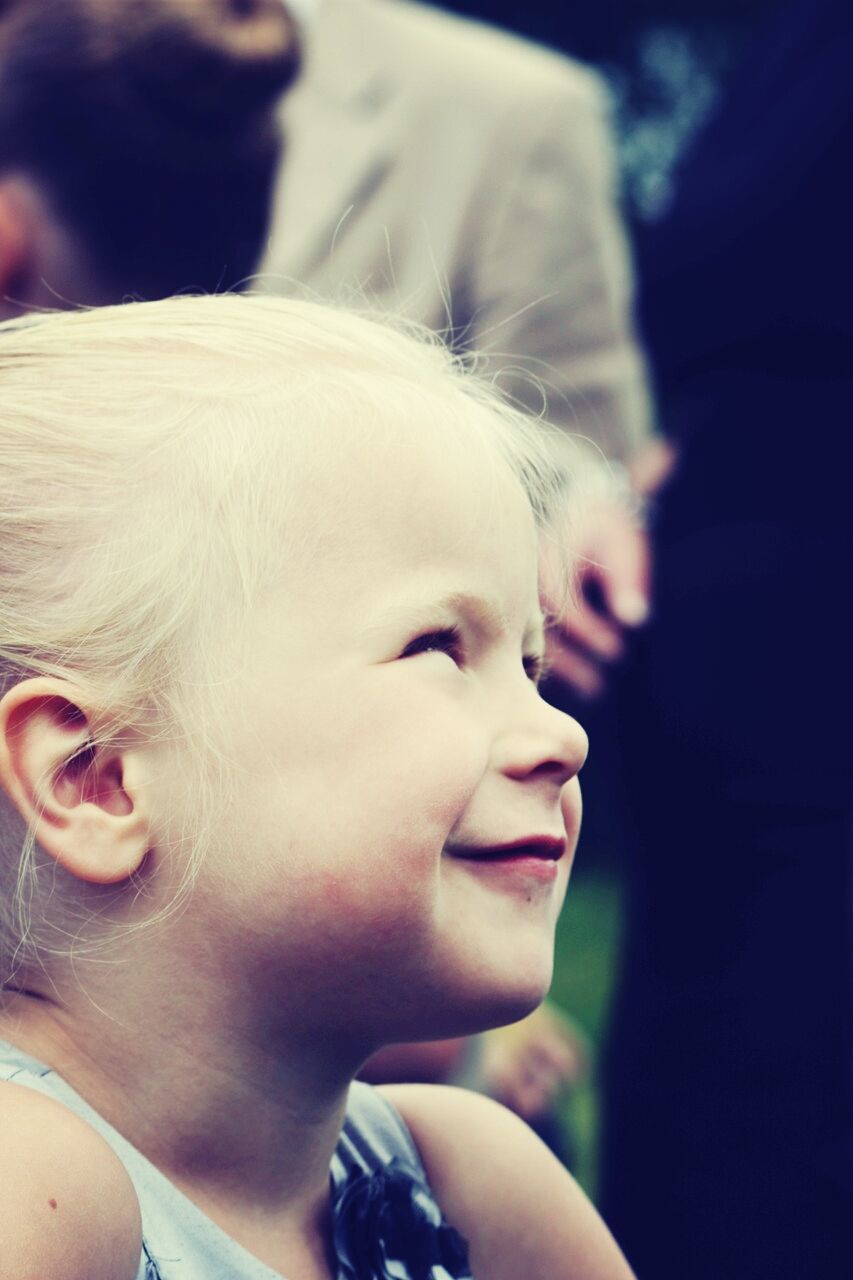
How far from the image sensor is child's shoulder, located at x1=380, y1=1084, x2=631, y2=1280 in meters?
1.17

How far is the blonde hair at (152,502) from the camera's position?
100cm

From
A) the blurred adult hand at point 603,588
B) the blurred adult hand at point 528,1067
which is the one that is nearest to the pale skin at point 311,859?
the blurred adult hand at point 603,588

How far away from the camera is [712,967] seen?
1.83 m

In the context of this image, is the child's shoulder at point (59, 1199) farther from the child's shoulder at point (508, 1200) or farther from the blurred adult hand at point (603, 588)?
the blurred adult hand at point (603, 588)

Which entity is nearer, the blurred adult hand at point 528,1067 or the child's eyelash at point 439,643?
the child's eyelash at point 439,643

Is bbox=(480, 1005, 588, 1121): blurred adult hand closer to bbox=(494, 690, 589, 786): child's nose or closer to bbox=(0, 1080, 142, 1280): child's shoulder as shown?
bbox=(494, 690, 589, 786): child's nose

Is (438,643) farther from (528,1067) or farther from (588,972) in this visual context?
(588,972)

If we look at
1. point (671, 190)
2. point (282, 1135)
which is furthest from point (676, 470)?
point (282, 1135)

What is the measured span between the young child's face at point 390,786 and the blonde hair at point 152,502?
0.03 meters

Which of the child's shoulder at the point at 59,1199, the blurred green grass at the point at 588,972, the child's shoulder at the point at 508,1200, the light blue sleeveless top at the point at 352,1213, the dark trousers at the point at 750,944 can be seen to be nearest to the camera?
the child's shoulder at the point at 59,1199

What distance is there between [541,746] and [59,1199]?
1.34 ft

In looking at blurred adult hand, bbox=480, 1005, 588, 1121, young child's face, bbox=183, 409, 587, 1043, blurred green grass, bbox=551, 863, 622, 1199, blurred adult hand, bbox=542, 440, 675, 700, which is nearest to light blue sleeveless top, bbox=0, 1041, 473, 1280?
young child's face, bbox=183, 409, 587, 1043

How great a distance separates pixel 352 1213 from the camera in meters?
1.08

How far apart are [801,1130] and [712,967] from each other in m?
0.21
